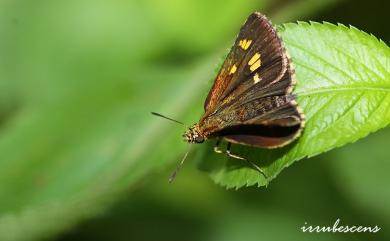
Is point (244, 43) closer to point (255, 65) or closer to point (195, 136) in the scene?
point (255, 65)

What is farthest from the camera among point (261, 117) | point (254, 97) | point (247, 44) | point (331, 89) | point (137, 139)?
point (137, 139)

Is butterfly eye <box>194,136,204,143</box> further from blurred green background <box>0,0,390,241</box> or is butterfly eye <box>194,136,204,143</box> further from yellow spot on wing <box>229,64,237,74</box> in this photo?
blurred green background <box>0,0,390,241</box>

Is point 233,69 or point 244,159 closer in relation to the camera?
point 244,159

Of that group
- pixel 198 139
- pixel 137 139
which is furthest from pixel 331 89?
pixel 137 139

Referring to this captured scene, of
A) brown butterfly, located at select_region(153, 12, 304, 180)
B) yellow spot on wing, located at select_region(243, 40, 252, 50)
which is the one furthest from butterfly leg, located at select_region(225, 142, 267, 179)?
yellow spot on wing, located at select_region(243, 40, 252, 50)

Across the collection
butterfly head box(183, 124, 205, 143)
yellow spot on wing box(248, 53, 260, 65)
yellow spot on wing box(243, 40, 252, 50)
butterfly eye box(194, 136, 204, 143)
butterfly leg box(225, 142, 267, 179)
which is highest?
yellow spot on wing box(243, 40, 252, 50)
